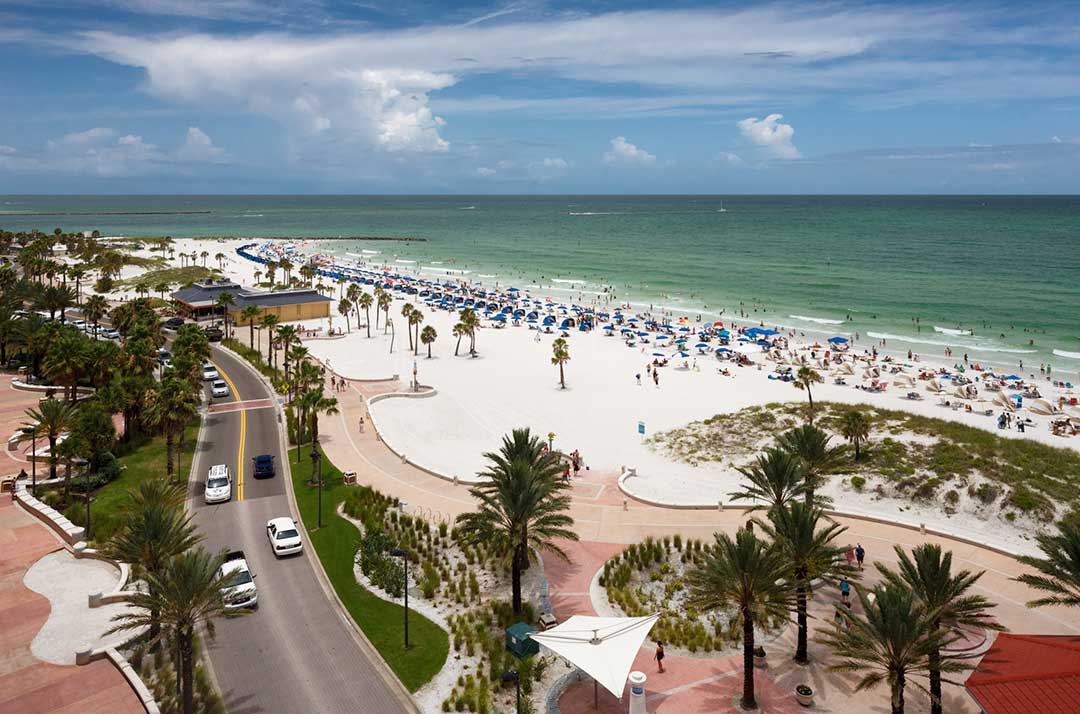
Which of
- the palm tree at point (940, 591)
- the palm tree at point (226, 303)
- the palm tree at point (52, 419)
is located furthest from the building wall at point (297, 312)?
the palm tree at point (940, 591)

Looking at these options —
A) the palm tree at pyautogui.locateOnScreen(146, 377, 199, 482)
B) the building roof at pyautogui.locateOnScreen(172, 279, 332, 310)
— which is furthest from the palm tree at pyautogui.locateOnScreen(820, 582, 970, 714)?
the building roof at pyautogui.locateOnScreen(172, 279, 332, 310)

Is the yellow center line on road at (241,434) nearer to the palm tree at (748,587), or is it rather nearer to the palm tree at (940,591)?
the palm tree at (748,587)

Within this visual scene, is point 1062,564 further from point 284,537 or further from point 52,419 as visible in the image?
point 52,419

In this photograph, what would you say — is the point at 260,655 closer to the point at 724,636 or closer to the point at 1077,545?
the point at 724,636

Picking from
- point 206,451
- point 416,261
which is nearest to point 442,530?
point 206,451

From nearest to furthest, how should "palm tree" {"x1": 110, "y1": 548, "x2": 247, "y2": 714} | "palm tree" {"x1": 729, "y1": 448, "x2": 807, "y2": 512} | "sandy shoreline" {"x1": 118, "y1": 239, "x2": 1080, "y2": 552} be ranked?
1. "palm tree" {"x1": 110, "y1": 548, "x2": 247, "y2": 714}
2. "palm tree" {"x1": 729, "y1": 448, "x2": 807, "y2": 512}
3. "sandy shoreline" {"x1": 118, "y1": 239, "x2": 1080, "y2": 552}

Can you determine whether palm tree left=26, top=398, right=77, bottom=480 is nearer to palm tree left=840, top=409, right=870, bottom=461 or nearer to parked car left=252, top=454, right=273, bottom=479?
parked car left=252, top=454, right=273, bottom=479
